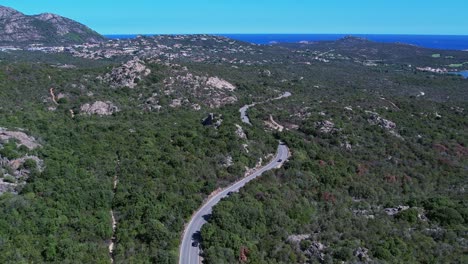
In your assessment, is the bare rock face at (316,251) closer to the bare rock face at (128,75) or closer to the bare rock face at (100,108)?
the bare rock face at (100,108)

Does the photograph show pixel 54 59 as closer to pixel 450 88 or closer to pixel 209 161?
Answer: pixel 209 161

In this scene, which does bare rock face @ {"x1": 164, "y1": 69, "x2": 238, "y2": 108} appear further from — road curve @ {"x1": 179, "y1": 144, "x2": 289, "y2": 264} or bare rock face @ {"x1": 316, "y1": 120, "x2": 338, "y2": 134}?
road curve @ {"x1": 179, "y1": 144, "x2": 289, "y2": 264}

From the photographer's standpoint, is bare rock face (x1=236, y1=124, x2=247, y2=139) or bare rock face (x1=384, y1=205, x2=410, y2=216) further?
bare rock face (x1=236, y1=124, x2=247, y2=139)

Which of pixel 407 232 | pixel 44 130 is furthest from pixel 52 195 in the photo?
pixel 407 232

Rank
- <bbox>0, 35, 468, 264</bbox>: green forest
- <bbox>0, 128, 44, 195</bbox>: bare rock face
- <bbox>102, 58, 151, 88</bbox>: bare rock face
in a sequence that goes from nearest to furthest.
Result: <bbox>0, 35, 468, 264</bbox>: green forest
<bbox>0, 128, 44, 195</bbox>: bare rock face
<bbox>102, 58, 151, 88</bbox>: bare rock face

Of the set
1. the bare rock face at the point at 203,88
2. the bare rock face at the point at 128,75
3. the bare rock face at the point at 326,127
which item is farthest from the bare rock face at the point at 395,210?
Answer: the bare rock face at the point at 128,75

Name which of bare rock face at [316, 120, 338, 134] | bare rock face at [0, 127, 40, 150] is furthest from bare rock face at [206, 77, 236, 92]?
bare rock face at [0, 127, 40, 150]

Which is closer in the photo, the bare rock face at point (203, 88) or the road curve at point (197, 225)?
the road curve at point (197, 225)
